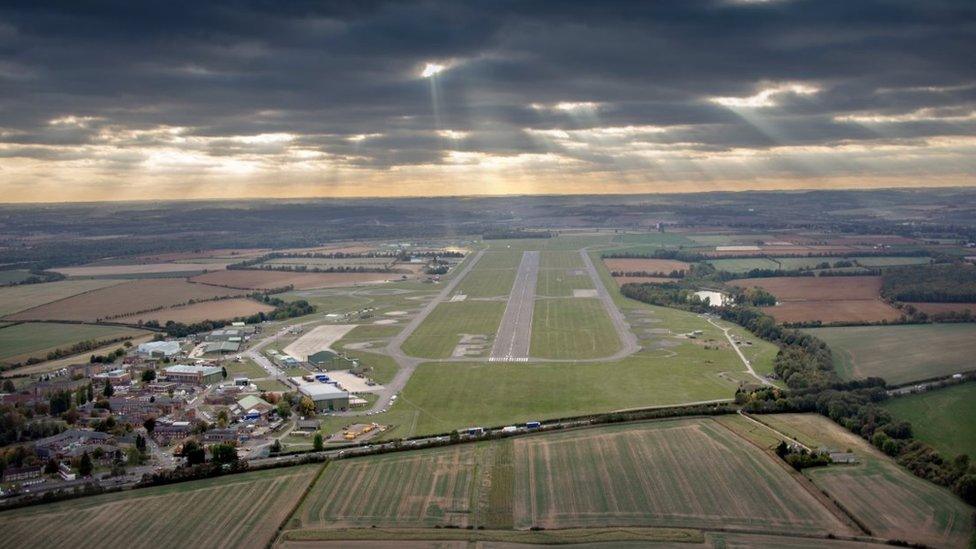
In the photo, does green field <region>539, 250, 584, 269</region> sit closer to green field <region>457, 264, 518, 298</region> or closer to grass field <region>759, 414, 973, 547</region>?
green field <region>457, 264, 518, 298</region>

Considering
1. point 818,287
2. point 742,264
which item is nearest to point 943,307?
point 818,287

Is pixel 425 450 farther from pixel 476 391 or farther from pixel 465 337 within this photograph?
pixel 465 337

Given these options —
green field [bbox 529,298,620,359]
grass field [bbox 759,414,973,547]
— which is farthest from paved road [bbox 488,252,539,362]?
grass field [bbox 759,414,973,547]

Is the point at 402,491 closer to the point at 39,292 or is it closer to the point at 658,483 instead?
the point at 658,483

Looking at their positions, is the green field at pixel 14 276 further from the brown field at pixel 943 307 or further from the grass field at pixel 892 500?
the brown field at pixel 943 307

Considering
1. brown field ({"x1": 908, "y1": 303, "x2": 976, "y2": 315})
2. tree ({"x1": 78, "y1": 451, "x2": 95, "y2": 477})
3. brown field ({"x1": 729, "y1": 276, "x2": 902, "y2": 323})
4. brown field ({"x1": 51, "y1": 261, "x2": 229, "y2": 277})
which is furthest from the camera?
brown field ({"x1": 51, "y1": 261, "x2": 229, "y2": 277})
